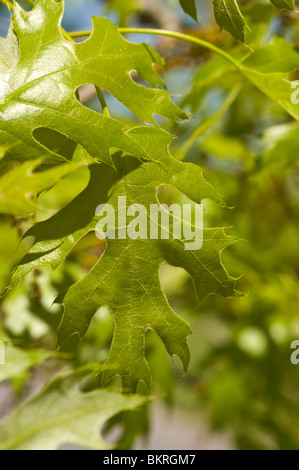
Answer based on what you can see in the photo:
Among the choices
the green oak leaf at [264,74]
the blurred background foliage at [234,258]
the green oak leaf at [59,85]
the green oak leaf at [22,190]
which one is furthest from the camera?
the blurred background foliage at [234,258]

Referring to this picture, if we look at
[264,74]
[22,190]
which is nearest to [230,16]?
[264,74]

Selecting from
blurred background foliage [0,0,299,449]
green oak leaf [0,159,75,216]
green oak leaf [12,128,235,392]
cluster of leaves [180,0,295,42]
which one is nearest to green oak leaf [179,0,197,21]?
cluster of leaves [180,0,295,42]

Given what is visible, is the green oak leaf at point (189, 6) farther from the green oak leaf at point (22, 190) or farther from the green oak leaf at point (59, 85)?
the green oak leaf at point (22, 190)

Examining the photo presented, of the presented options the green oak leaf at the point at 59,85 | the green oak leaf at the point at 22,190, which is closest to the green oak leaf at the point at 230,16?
the green oak leaf at the point at 59,85

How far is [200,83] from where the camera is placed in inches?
48.1

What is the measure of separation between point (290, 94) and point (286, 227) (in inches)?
46.1

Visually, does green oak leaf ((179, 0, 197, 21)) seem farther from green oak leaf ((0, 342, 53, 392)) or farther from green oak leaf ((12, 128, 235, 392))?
green oak leaf ((0, 342, 53, 392))

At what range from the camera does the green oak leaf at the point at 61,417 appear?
0.80 meters

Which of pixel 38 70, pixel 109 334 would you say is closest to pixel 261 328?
pixel 109 334

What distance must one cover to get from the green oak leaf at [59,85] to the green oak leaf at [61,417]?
379 mm

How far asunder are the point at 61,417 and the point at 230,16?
2.15ft

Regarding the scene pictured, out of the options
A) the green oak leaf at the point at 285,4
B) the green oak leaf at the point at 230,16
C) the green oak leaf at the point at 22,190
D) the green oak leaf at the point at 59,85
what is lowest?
the green oak leaf at the point at 22,190

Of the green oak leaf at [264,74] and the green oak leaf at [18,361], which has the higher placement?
the green oak leaf at [264,74]

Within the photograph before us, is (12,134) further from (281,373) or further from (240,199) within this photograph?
(281,373)
